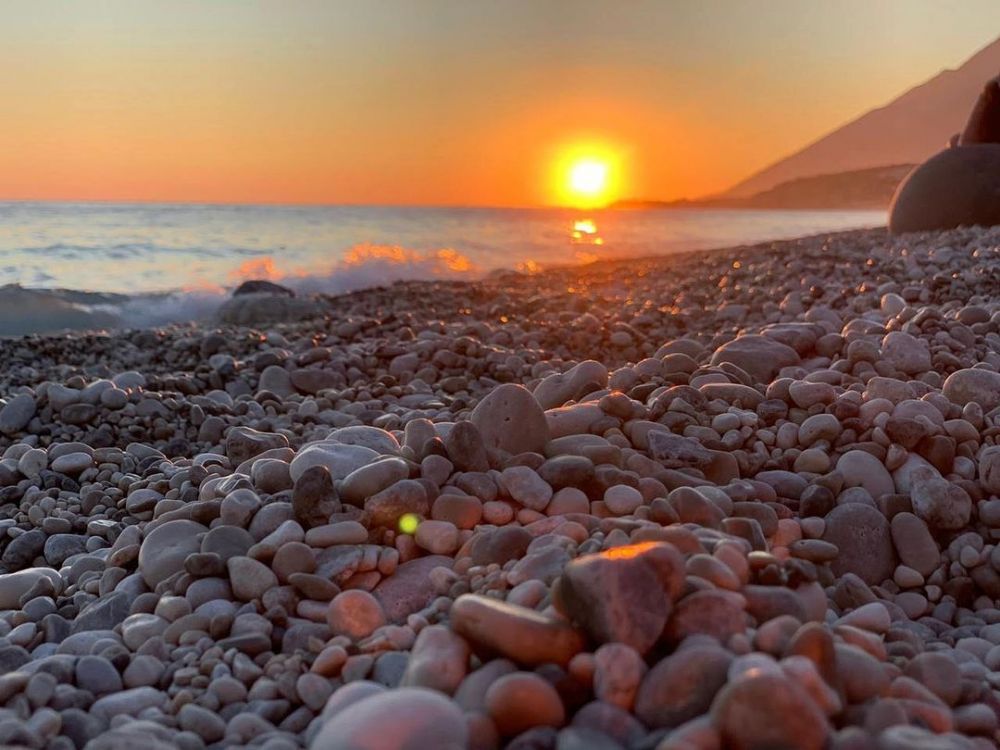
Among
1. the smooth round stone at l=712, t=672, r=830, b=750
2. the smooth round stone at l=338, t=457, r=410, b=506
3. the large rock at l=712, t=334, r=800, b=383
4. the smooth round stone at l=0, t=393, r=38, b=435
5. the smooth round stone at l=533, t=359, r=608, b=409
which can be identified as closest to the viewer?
the smooth round stone at l=712, t=672, r=830, b=750

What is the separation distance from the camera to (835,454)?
2740 millimetres

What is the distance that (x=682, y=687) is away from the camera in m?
1.31

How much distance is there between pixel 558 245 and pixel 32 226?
15.3 metres

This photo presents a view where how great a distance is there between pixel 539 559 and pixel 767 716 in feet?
2.34

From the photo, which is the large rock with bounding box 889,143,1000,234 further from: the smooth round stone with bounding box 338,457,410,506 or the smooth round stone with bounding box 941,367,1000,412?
the smooth round stone with bounding box 338,457,410,506

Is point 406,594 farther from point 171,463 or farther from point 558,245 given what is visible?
point 558,245

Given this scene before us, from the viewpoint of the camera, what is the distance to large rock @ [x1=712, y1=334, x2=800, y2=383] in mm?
3505

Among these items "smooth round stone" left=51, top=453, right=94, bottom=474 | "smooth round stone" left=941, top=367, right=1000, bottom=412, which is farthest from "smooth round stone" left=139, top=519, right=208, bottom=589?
"smooth round stone" left=941, top=367, right=1000, bottom=412

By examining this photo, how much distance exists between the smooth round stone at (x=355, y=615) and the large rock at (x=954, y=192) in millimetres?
9215

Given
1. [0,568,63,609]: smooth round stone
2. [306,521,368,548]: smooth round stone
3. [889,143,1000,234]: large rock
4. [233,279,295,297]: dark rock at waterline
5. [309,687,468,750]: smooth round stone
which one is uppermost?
[889,143,1000,234]: large rock

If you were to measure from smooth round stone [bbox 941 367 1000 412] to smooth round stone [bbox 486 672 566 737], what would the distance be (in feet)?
7.28

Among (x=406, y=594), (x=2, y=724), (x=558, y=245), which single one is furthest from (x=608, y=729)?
(x=558, y=245)

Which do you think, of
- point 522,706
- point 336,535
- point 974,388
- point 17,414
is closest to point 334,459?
point 336,535

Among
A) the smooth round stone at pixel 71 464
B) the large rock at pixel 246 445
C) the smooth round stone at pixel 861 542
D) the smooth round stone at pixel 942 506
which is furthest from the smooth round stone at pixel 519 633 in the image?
the smooth round stone at pixel 71 464
